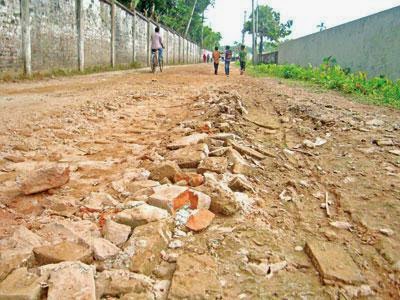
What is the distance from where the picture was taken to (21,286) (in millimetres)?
1197

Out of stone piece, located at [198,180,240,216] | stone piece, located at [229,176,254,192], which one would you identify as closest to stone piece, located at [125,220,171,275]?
stone piece, located at [198,180,240,216]

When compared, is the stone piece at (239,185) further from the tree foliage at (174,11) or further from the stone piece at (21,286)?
the tree foliage at (174,11)

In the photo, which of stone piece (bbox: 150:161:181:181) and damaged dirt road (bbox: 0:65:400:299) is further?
stone piece (bbox: 150:161:181:181)

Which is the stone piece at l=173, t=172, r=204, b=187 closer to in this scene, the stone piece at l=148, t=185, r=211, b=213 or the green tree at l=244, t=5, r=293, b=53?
the stone piece at l=148, t=185, r=211, b=213

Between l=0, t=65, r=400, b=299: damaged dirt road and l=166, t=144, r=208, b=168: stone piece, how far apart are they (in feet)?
0.04

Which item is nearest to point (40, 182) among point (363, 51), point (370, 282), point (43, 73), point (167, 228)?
point (167, 228)

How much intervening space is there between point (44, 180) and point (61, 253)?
0.86 metres

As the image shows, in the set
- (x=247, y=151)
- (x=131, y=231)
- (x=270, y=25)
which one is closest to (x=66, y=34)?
(x=247, y=151)

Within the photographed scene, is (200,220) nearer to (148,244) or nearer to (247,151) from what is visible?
(148,244)

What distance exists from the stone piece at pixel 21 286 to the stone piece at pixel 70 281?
0.14 feet

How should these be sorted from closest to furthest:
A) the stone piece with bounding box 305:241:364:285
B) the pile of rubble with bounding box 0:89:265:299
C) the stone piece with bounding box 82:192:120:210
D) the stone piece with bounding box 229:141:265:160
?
the pile of rubble with bounding box 0:89:265:299 < the stone piece with bounding box 305:241:364:285 < the stone piece with bounding box 82:192:120:210 < the stone piece with bounding box 229:141:265:160

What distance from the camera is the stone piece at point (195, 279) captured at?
1.25 m

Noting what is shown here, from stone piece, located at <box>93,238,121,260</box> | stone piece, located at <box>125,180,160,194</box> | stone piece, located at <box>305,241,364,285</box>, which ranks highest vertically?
stone piece, located at <box>125,180,160,194</box>

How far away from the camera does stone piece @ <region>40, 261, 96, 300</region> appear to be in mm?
1164
